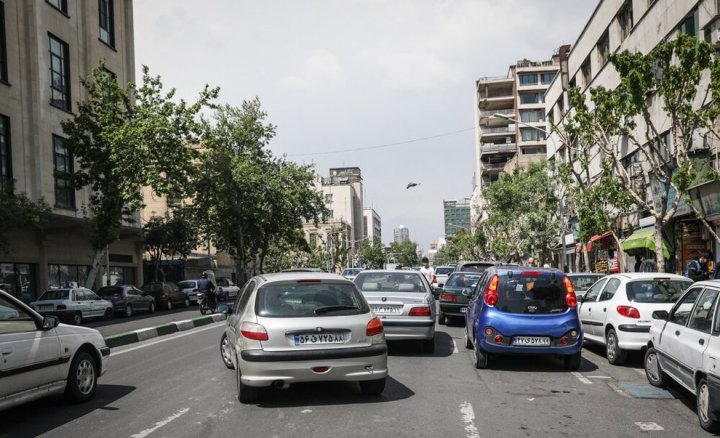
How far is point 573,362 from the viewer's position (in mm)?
9742

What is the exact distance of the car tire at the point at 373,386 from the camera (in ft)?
24.7

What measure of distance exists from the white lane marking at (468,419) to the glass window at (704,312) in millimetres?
2491

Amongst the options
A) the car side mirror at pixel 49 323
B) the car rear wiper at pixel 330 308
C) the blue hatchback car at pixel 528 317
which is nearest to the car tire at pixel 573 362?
the blue hatchback car at pixel 528 317

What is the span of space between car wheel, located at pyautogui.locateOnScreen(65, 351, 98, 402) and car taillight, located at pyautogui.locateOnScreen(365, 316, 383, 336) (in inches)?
136

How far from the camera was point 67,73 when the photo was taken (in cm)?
3250

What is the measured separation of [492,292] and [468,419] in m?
3.53

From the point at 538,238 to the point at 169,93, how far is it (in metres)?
25.0

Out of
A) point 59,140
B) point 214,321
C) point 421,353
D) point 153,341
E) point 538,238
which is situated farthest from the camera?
point 538,238

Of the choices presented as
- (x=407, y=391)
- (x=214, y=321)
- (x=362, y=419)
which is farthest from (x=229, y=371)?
(x=214, y=321)

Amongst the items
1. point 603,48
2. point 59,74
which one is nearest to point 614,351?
point 603,48

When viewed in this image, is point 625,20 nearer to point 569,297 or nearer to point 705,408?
point 569,297

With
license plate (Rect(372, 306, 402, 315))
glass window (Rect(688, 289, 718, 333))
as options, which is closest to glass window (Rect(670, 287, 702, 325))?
glass window (Rect(688, 289, 718, 333))

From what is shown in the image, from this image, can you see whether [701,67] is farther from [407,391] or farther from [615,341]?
[407,391]

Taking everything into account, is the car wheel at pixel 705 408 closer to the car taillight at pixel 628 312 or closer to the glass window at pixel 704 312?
the glass window at pixel 704 312
